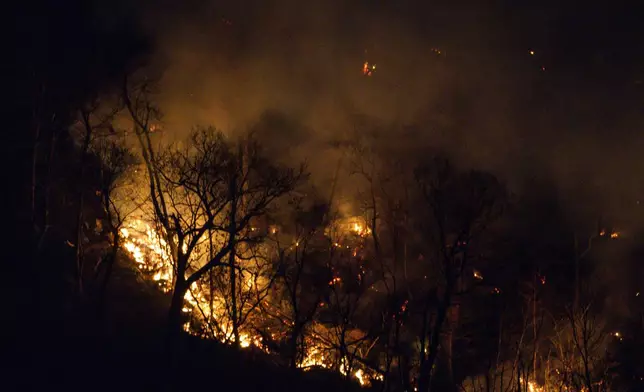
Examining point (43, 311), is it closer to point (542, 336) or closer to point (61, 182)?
point (61, 182)

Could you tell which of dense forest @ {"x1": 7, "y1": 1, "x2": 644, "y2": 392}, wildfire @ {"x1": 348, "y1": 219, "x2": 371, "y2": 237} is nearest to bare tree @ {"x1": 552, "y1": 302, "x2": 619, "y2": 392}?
dense forest @ {"x1": 7, "y1": 1, "x2": 644, "y2": 392}

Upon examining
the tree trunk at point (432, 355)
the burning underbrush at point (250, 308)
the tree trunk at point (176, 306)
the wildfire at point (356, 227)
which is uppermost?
the wildfire at point (356, 227)

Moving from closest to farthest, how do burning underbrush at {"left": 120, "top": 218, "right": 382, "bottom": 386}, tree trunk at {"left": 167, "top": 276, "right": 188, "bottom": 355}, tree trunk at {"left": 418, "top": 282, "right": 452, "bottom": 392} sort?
tree trunk at {"left": 418, "top": 282, "right": 452, "bottom": 392} → tree trunk at {"left": 167, "top": 276, "right": 188, "bottom": 355} → burning underbrush at {"left": 120, "top": 218, "right": 382, "bottom": 386}

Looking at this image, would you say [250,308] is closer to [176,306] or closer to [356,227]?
[176,306]

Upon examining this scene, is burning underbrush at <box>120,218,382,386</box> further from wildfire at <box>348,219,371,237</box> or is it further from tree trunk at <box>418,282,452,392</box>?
tree trunk at <box>418,282,452,392</box>

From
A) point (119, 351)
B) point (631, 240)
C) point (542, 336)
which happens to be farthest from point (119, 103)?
point (631, 240)

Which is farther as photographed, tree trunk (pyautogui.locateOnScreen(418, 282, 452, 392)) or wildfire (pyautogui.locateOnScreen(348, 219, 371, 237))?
wildfire (pyautogui.locateOnScreen(348, 219, 371, 237))

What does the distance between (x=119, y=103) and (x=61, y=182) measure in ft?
13.9

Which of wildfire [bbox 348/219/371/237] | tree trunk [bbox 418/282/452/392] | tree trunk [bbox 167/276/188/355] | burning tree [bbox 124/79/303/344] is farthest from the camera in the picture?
wildfire [bbox 348/219/371/237]

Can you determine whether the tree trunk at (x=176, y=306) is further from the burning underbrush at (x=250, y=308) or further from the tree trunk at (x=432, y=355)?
the tree trunk at (x=432, y=355)

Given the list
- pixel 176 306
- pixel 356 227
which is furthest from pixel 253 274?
pixel 356 227

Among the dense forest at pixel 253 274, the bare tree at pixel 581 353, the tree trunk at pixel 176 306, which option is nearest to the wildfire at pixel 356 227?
the dense forest at pixel 253 274

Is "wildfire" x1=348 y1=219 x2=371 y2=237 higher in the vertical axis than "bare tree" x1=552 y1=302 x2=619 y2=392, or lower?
higher

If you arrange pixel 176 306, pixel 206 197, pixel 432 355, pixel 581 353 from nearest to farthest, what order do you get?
pixel 432 355 → pixel 581 353 → pixel 176 306 → pixel 206 197
